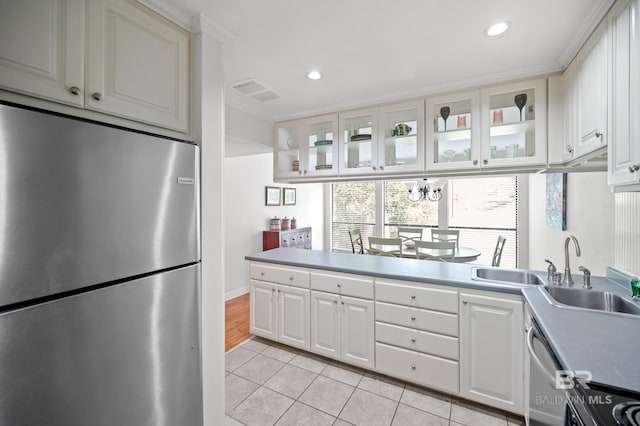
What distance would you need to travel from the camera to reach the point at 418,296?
6.89ft

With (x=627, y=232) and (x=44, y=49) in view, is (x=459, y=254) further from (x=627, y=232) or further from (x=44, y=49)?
(x=44, y=49)

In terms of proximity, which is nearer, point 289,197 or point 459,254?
point 459,254

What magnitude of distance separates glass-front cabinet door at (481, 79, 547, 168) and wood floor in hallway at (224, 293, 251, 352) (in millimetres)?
3093

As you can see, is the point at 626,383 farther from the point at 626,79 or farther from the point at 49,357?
the point at 49,357

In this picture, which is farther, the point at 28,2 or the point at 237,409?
the point at 237,409

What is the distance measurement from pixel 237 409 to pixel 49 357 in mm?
1416

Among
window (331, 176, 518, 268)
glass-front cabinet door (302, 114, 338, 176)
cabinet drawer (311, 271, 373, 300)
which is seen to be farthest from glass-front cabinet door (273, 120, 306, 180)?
window (331, 176, 518, 268)

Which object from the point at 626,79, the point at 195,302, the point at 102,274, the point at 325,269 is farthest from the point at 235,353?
the point at 626,79

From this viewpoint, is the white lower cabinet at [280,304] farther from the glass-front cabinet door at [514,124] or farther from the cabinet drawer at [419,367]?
the glass-front cabinet door at [514,124]

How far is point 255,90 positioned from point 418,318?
2545 mm

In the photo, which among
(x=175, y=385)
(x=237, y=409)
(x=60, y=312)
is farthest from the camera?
(x=237, y=409)

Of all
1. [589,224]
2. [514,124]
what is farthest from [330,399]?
[514,124]

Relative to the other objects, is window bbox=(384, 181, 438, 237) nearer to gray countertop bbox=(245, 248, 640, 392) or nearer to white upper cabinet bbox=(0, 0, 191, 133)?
gray countertop bbox=(245, 248, 640, 392)

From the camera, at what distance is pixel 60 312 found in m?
1.00
